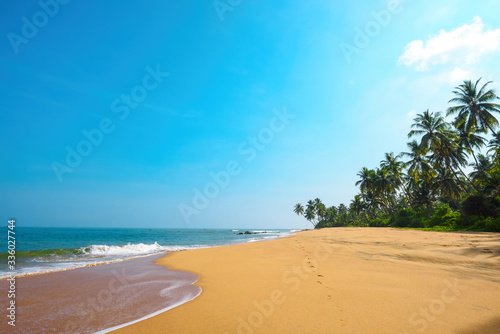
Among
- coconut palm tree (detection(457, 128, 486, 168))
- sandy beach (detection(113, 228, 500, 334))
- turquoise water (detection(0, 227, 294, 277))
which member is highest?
coconut palm tree (detection(457, 128, 486, 168))

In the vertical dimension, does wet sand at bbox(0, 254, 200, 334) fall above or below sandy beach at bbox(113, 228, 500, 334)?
below

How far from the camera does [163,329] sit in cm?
325

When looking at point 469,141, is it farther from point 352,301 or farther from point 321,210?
point 321,210

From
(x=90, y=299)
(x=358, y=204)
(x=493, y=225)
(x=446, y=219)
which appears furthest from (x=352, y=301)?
(x=358, y=204)

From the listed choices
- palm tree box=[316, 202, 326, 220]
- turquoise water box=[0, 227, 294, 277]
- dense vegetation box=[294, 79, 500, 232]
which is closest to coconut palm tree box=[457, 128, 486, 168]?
dense vegetation box=[294, 79, 500, 232]

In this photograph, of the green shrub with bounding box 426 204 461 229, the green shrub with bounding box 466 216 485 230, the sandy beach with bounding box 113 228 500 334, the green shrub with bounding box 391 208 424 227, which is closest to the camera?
the sandy beach with bounding box 113 228 500 334

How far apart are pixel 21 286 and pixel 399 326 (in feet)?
31.0

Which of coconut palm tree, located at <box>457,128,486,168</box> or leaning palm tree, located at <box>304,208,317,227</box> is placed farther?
leaning palm tree, located at <box>304,208,317,227</box>

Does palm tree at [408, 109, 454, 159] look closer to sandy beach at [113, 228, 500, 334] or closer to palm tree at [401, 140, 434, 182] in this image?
palm tree at [401, 140, 434, 182]

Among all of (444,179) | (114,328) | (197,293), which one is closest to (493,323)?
(197,293)

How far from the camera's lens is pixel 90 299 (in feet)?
16.5

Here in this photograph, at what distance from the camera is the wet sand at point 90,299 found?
3.75m

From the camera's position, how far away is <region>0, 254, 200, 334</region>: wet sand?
12.3 ft

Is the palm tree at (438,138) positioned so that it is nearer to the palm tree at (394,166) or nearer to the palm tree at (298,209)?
the palm tree at (394,166)
